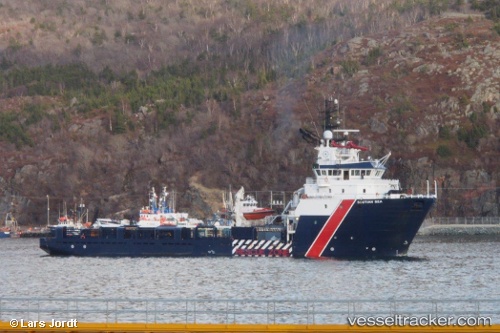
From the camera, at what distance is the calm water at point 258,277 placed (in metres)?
68.8

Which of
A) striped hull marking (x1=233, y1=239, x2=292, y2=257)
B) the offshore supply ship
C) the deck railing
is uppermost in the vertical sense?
the offshore supply ship

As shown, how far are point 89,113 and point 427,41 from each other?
4649 cm

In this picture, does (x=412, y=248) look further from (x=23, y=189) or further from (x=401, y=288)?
(x=23, y=189)

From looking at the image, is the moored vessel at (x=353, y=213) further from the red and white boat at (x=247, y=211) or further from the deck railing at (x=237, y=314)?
the deck railing at (x=237, y=314)

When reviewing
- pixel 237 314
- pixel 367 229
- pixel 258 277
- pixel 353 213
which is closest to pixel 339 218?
pixel 353 213

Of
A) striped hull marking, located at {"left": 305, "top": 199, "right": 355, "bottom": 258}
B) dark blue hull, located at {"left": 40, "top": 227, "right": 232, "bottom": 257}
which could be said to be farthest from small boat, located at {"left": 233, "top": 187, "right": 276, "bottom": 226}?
striped hull marking, located at {"left": 305, "top": 199, "right": 355, "bottom": 258}

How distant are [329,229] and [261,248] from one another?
723 cm

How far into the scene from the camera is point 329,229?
90062 mm

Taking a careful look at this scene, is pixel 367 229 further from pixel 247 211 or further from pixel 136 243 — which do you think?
pixel 136 243

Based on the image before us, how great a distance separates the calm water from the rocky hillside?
5044 centimetres

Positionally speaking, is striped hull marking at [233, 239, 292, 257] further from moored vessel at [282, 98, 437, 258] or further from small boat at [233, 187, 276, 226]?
small boat at [233, 187, 276, 226]

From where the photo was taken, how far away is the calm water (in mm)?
68812

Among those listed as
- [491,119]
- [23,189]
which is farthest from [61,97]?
[491,119]

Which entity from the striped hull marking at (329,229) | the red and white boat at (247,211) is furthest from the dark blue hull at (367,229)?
the red and white boat at (247,211)
